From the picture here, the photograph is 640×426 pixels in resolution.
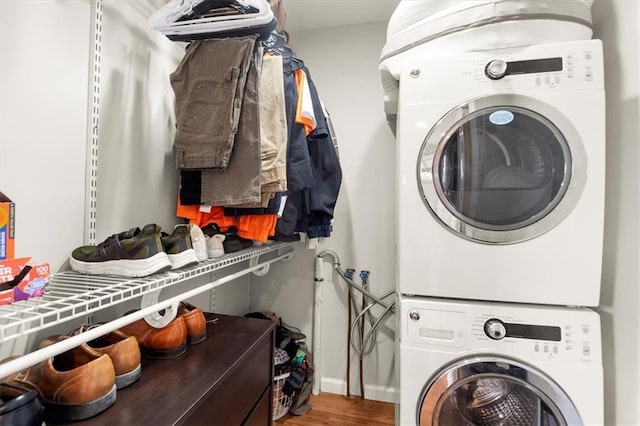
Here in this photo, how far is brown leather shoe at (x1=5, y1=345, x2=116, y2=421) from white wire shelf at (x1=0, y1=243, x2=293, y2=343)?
3.8 inches

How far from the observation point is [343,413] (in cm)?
169

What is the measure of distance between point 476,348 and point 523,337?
130mm

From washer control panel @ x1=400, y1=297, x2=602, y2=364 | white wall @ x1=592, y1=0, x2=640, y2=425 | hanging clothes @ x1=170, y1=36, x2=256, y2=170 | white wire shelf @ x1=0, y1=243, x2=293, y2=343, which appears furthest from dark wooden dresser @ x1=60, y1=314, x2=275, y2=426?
white wall @ x1=592, y1=0, x2=640, y2=425

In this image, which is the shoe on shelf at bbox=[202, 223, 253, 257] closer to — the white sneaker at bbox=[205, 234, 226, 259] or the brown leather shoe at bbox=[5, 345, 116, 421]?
the white sneaker at bbox=[205, 234, 226, 259]

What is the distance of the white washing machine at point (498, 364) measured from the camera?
833 millimetres

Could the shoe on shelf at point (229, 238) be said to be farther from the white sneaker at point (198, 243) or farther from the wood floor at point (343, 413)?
the wood floor at point (343, 413)

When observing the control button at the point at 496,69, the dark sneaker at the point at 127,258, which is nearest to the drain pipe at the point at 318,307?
the dark sneaker at the point at 127,258

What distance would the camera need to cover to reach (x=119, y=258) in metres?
0.79

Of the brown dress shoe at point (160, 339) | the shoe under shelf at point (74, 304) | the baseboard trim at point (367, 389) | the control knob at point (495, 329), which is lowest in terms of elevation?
the baseboard trim at point (367, 389)

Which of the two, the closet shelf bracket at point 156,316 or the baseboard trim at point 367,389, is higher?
the closet shelf bracket at point 156,316

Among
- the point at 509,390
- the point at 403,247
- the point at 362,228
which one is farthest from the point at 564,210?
the point at 362,228

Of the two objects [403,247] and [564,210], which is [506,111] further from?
[403,247]

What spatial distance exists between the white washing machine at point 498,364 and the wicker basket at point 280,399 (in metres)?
0.84

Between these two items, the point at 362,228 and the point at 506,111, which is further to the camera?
the point at 362,228
